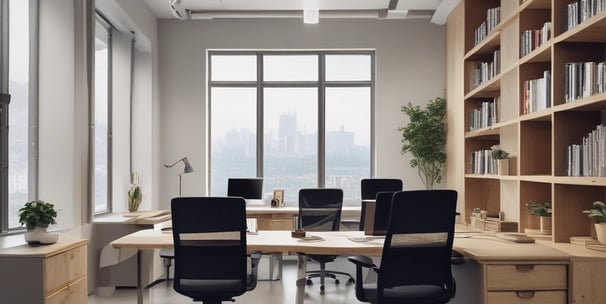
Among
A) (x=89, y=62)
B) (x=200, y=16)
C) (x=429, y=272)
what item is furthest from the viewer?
(x=200, y=16)

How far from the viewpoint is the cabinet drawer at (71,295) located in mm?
3715

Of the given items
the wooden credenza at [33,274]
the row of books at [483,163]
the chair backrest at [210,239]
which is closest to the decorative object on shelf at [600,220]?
the row of books at [483,163]

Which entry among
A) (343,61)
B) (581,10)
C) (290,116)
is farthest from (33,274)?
(343,61)

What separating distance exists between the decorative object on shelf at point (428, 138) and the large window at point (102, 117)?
13.0 feet

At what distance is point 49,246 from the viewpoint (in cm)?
385

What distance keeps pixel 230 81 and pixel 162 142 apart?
53.4 inches

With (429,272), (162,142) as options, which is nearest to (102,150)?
(162,142)

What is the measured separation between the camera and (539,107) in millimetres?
4242

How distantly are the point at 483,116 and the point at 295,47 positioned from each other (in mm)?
3136

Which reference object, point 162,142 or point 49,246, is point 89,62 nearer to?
point 49,246

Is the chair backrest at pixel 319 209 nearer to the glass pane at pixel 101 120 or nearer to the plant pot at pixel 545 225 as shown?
the plant pot at pixel 545 225

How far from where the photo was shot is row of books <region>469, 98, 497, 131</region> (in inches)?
217

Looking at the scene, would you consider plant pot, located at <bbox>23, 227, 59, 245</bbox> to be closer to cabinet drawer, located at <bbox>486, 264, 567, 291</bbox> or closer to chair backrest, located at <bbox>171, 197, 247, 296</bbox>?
chair backrest, located at <bbox>171, 197, 247, 296</bbox>

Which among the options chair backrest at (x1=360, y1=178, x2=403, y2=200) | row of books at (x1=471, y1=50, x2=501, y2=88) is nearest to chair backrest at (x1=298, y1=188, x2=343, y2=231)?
chair backrest at (x1=360, y1=178, x2=403, y2=200)
